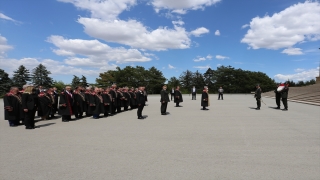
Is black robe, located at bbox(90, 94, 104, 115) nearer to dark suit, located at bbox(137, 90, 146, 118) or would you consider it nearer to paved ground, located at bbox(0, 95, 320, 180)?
dark suit, located at bbox(137, 90, 146, 118)

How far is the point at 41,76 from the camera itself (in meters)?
62.8

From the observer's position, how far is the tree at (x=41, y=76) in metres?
61.7

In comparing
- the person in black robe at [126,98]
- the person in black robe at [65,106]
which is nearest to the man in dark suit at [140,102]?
the person in black robe at [65,106]

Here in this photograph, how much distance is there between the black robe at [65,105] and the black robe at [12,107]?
65.3 inches

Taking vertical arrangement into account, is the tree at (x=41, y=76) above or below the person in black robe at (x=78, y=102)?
above

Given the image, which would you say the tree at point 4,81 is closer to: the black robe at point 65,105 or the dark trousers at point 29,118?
the black robe at point 65,105

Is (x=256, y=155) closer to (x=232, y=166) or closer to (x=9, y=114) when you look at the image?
(x=232, y=166)

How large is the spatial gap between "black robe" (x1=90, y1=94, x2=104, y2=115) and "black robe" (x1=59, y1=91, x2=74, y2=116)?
3.73ft

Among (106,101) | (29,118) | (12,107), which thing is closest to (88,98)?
(106,101)

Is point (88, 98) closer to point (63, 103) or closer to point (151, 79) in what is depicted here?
point (63, 103)

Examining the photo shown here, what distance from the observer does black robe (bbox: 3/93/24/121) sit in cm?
920

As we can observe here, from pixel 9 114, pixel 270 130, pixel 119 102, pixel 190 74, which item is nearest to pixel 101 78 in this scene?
pixel 190 74

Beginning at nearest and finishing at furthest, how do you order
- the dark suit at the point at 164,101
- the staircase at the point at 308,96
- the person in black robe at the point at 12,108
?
the person in black robe at the point at 12,108, the dark suit at the point at 164,101, the staircase at the point at 308,96

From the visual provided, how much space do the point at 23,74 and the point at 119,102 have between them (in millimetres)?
55080
